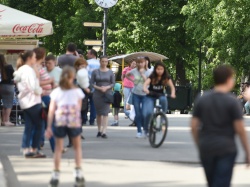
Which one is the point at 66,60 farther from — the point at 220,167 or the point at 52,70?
the point at 220,167

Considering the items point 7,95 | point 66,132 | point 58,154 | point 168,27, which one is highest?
point 168,27

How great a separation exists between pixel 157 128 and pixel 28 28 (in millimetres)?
7664

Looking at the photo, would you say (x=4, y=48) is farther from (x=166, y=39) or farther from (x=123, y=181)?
(x=166, y=39)

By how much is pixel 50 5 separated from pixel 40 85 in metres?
51.6

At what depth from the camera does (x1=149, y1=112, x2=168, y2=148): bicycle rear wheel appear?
55.9ft

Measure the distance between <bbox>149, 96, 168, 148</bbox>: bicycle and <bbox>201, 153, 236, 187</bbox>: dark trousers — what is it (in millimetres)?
8399

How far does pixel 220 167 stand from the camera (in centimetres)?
843

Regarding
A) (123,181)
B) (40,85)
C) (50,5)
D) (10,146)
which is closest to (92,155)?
(40,85)

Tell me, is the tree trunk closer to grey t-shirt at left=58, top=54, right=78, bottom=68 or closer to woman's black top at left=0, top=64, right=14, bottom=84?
woman's black top at left=0, top=64, right=14, bottom=84

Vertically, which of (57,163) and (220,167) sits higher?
(220,167)

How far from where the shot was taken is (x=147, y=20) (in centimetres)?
5969

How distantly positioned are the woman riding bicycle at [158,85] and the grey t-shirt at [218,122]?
9.31 metres

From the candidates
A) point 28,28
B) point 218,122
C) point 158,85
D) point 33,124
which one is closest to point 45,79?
point 33,124

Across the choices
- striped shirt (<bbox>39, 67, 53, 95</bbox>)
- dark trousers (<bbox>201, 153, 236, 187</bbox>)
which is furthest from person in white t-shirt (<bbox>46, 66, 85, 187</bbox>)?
striped shirt (<bbox>39, 67, 53, 95</bbox>)
